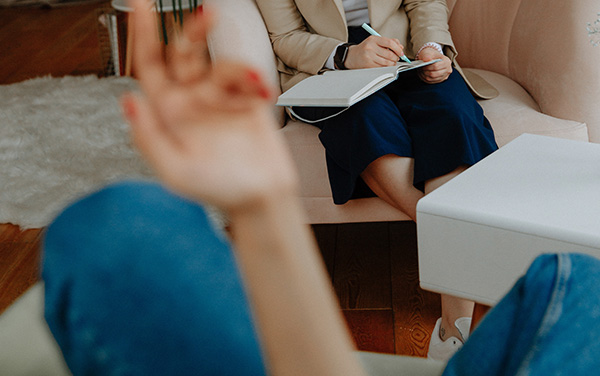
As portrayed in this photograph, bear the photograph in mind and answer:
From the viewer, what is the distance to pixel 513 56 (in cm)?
183

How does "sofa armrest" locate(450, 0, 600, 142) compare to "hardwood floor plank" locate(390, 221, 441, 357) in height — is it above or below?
above

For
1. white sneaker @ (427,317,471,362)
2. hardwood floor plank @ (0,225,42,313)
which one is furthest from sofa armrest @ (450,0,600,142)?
hardwood floor plank @ (0,225,42,313)

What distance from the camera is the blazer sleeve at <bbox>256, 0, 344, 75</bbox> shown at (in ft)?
5.41

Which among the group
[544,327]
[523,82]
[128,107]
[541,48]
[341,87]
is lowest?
[523,82]

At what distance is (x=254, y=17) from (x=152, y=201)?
54.0 inches

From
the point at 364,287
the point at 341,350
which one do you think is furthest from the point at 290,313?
the point at 364,287

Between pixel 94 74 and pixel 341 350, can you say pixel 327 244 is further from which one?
pixel 94 74

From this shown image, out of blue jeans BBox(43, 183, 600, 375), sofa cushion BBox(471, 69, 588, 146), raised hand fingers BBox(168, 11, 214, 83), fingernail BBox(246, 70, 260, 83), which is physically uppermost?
raised hand fingers BBox(168, 11, 214, 83)

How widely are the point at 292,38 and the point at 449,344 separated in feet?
2.79

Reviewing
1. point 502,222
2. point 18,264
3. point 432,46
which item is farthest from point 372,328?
point 18,264

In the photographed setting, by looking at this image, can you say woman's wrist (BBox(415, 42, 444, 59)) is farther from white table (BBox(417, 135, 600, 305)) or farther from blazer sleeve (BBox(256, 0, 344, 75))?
white table (BBox(417, 135, 600, 305))

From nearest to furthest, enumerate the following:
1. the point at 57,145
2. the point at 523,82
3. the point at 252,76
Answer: the point at 252,76 → the point at 523,82 → the point at 57,145

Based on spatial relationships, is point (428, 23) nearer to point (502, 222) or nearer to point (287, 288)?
point (502, 222)

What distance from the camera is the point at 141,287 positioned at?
395 millimetres
